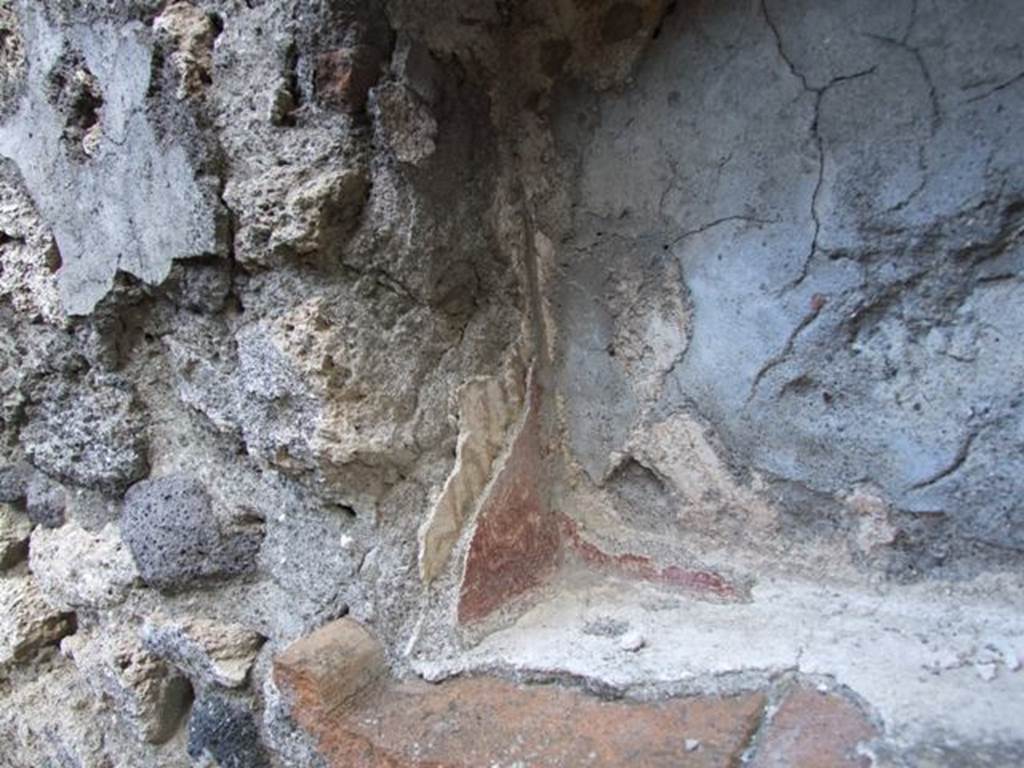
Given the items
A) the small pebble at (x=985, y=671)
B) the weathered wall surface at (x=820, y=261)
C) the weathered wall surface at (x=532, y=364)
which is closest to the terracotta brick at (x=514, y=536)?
the weathered wall surface at (x=532, y=364)

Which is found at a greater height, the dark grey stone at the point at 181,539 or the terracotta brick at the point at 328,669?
the dark grey stone at the point at 181,539

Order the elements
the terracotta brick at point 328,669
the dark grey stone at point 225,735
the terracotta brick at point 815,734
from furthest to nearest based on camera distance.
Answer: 1. the dark grey stone at point 225,735
2. the terracotta brick at point 328,669
3. the terracotta brick at point 815,734

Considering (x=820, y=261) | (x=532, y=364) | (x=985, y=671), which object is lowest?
(x=985, y=671)

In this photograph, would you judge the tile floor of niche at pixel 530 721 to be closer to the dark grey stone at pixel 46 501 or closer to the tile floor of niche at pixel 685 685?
the tile floor of niche at pixel 685 685

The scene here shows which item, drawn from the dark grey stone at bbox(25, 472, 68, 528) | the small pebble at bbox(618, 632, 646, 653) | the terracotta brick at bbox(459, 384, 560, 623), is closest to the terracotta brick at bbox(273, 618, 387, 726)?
the terracotta brick at bbox(459, 384, 560, 623)

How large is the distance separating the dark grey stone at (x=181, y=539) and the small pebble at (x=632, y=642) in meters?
0.43

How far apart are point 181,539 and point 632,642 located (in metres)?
0.53

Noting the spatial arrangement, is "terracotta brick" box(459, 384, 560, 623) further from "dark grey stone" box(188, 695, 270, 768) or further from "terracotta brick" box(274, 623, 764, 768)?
"dark grey stone" box(188, 695, 270, 768)

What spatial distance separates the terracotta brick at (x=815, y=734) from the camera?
64cm

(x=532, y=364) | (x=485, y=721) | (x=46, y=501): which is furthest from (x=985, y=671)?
(x=46, y=501)

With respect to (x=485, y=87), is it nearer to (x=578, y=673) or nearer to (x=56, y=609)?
(x=578, y=673)

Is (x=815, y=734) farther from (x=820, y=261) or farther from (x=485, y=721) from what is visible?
(x=820, y=261)

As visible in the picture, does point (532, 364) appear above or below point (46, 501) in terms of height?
above

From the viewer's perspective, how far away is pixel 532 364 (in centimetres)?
97
